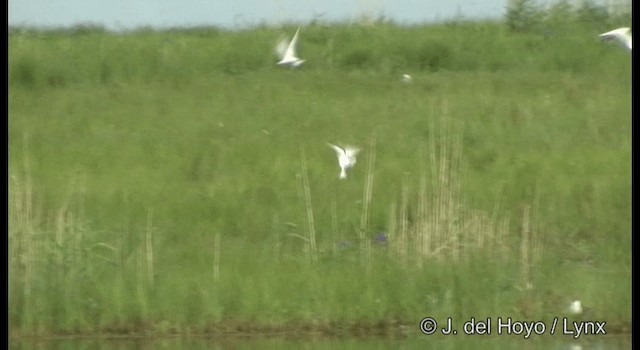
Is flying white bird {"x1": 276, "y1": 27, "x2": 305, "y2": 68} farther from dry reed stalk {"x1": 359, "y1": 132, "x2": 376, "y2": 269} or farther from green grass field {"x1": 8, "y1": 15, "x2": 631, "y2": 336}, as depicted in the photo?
dry reed stalk {"x1": 359, "y1": 132, "x2": 376, "y2": 269}

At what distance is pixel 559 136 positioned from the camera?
1219 cm

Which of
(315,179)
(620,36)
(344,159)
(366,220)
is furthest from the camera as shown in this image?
(620,36)

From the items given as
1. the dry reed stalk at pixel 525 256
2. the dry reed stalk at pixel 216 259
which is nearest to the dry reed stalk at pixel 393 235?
the dry reed stalk at pixel 525 256

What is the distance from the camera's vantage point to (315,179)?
11219 mm

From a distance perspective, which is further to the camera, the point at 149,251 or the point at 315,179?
the point at 315,179

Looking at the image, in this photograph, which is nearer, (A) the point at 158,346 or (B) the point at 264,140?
(A) the point at 158,346

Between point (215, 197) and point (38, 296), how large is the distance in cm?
207

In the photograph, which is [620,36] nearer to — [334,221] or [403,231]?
[334,221]

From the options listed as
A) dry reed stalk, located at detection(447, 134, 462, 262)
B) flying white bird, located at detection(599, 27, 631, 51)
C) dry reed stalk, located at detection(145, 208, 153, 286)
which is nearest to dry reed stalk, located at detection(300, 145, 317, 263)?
dry reed stalk, located at detection(447, 134, 462, 262)

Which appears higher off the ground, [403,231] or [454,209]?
[454,209]

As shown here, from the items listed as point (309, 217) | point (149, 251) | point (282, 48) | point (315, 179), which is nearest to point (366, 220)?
point (309, 217)

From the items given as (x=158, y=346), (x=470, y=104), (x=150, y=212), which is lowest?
(x=158, y=346)

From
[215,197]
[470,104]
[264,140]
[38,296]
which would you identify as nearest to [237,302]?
[38,296]

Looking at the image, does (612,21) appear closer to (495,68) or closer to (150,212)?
(495,68)
